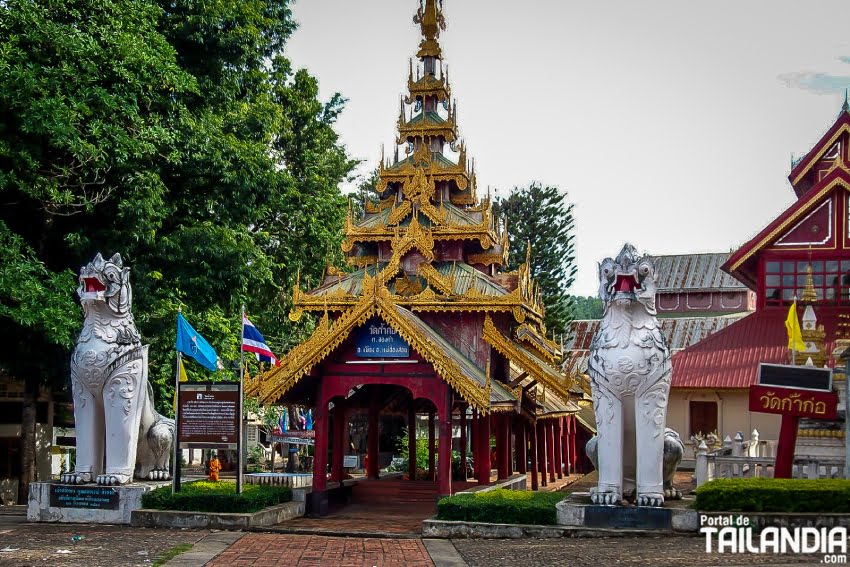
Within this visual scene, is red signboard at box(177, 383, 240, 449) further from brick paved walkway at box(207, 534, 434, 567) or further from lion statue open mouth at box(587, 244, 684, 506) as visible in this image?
lion statue open mouth at box(587, 244, 684, 506)

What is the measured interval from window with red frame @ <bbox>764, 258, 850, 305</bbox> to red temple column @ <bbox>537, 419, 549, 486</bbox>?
30.1 feet

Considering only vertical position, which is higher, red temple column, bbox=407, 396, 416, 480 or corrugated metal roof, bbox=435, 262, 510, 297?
corrugated metal roof, bbox=435, 262, 510, 297

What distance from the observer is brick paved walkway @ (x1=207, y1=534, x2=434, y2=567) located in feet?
44.1

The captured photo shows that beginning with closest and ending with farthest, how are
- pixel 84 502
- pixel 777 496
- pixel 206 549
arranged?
pixel 206 549
pixel 777 496
pixel 84 502

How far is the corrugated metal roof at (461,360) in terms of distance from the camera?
19.0 meters

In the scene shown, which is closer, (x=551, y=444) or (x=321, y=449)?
(x=321, y=449)

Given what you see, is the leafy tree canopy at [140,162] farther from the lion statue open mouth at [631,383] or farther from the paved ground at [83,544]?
the lion statue open mouth at [631,383]

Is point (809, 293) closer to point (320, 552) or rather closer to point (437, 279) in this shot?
point (437, 279)

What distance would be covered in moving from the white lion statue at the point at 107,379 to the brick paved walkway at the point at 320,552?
135 inches

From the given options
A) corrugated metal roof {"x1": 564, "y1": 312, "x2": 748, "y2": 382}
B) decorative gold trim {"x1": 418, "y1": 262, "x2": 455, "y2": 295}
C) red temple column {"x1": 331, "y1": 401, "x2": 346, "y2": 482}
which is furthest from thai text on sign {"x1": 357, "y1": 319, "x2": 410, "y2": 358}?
corrugated metal roof {"x1": 564, "y1": 312, "x2": 748, "y2": 382}

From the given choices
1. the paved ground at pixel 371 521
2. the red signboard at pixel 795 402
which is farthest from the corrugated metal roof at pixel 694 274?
the red signboard at pixel 795 402

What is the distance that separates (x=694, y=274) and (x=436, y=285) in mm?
39978

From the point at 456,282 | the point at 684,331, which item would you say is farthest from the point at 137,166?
the point at 684,331

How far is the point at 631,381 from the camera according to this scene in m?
15.8
